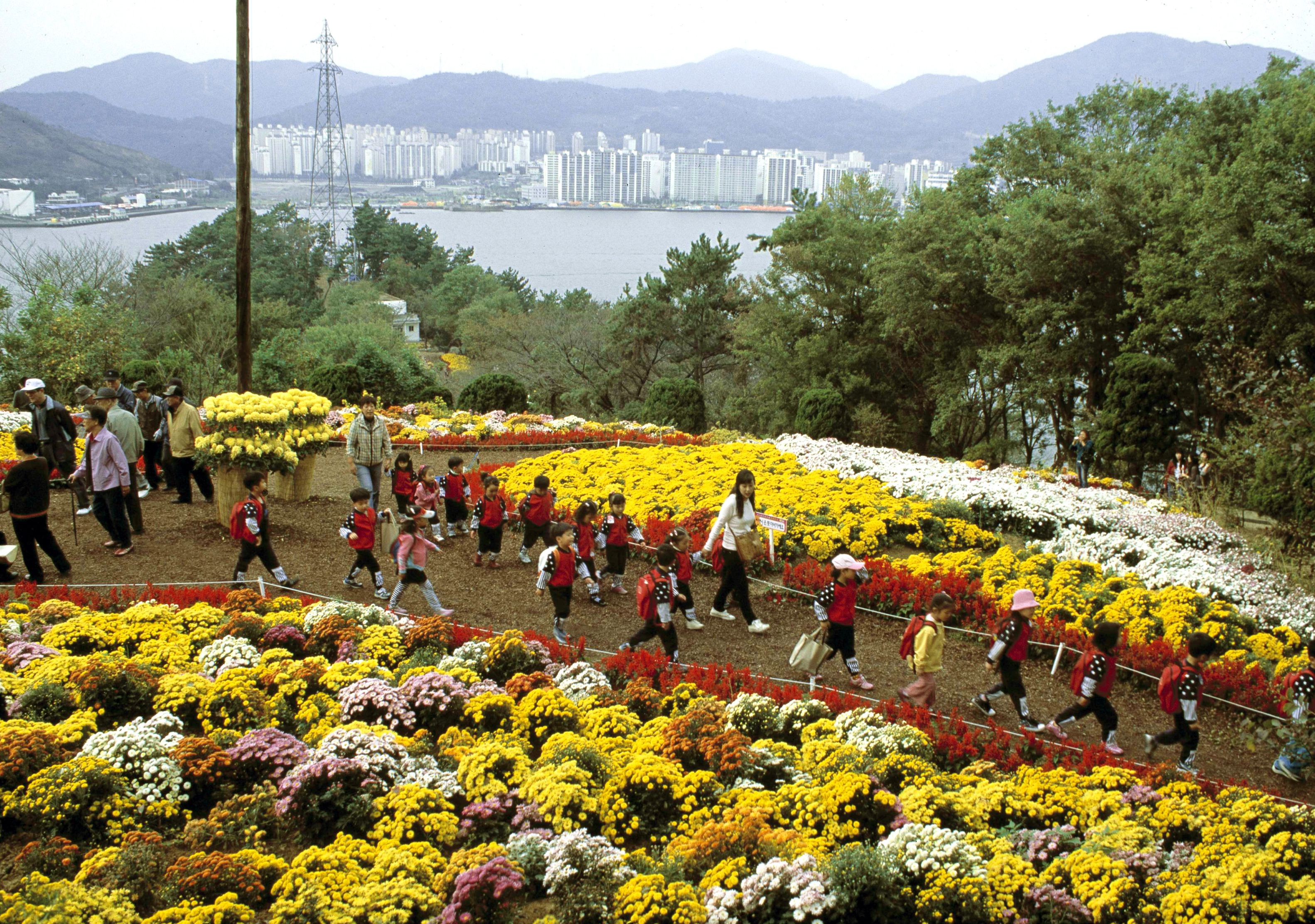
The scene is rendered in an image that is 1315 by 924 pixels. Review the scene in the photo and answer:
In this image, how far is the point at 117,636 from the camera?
26.9ft

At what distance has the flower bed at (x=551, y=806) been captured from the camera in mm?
5117

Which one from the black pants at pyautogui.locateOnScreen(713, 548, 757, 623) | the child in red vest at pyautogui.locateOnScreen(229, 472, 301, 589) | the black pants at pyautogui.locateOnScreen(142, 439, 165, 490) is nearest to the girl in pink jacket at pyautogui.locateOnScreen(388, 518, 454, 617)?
the child in red vest at pyautogui.locateOnScreen(229, 472, 301, 589)

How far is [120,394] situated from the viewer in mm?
12508

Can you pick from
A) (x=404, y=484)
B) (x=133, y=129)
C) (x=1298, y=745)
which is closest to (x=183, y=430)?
(x=404, y=484)

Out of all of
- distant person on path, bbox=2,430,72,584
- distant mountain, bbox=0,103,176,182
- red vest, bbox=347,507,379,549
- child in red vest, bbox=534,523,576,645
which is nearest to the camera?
child in red vest, bbox=534,523,576,645

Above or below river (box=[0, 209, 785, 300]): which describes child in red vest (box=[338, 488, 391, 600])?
below

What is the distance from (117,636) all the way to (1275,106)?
2341 cm

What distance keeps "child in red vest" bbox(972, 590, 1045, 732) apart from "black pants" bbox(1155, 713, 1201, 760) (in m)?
0.97

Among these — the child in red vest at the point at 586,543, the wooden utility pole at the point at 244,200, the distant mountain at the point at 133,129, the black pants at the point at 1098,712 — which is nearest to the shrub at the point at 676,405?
the wooden utility pole at the point at 244,200

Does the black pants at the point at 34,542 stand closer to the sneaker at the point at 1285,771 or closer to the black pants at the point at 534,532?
the black pants at the point at 534,532

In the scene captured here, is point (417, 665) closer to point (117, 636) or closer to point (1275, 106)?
point (117, 636)

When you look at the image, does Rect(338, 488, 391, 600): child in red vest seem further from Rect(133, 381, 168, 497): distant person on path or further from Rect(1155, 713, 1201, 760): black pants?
Rect(1155, 713, 1201, 760): black pants

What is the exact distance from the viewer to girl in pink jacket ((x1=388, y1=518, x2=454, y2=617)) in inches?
368

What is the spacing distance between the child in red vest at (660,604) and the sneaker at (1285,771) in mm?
5074
